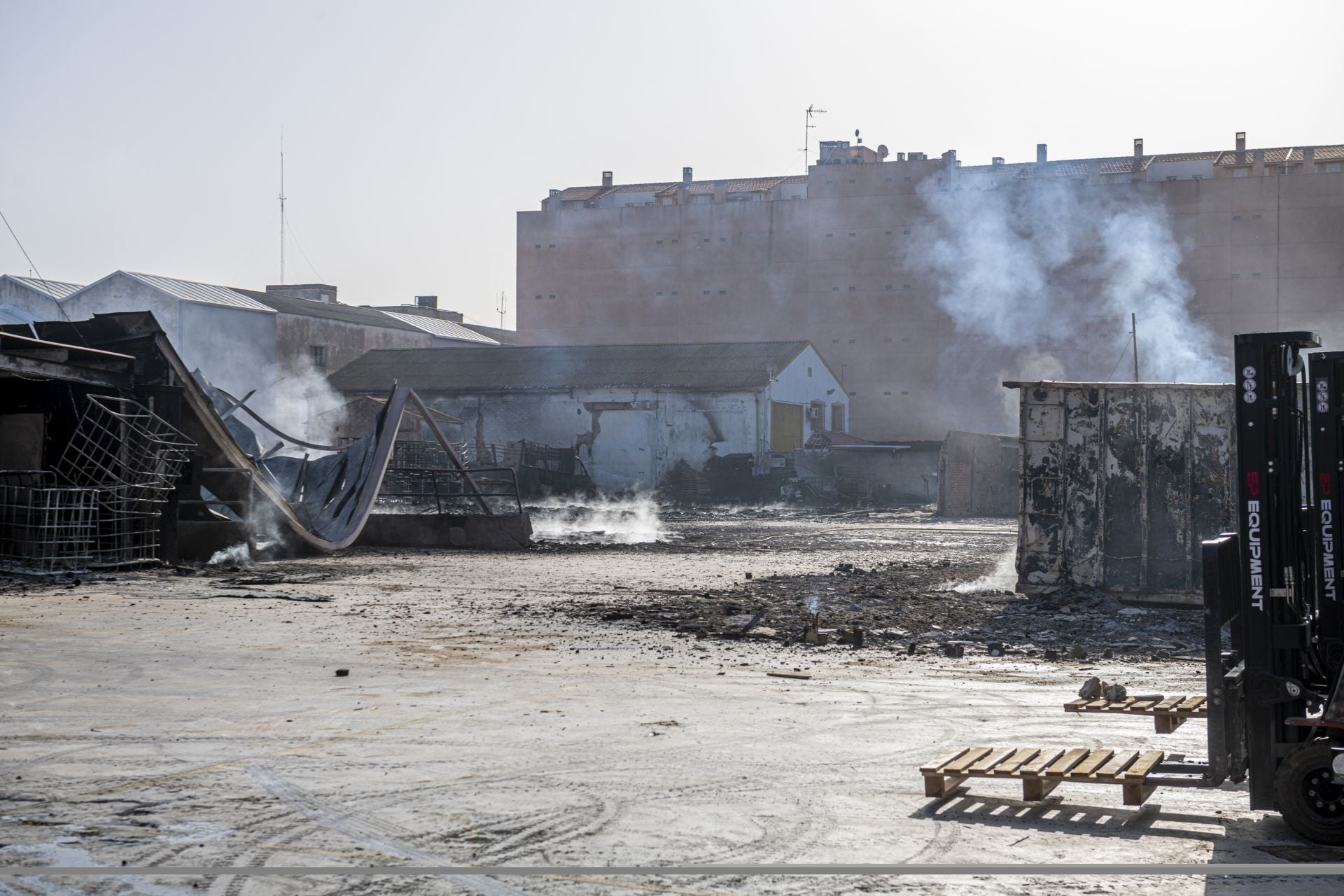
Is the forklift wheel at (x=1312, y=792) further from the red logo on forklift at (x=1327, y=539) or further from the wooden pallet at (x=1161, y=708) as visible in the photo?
the wooden pallet at (x=1161, y=708)

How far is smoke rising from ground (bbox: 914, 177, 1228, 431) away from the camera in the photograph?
194ft

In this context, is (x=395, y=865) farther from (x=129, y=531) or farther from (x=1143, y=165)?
(x=1143, y=165)

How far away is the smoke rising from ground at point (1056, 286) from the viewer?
59.2m

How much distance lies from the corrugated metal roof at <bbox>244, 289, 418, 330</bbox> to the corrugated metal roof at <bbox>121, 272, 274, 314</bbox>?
87 centimetres

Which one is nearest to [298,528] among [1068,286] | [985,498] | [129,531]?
[129,531]

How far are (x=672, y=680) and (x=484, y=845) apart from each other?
14.3 ft

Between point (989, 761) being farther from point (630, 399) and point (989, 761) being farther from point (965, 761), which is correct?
point (630, 399)

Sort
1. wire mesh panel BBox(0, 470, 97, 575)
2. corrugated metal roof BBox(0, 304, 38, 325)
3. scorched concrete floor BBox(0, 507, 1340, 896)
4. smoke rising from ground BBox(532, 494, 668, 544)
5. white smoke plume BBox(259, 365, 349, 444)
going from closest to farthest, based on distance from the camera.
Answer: scorched concrete floor BBox(0, 507, 1340, 896) → wire mesh panel BBox(0, 470, 97, 575) → corrugated metal roof BBox(0, 304, 38, 325) → smoke rising from ground BBox(532, 494, 668, 544) → white smoke plume BBox(259, 365, 349, 444)

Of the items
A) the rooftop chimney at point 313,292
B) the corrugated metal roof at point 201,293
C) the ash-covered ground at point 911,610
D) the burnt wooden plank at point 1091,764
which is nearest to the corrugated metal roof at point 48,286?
the corrugated metal roof at point 201,293

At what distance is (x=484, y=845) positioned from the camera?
519 centimetres

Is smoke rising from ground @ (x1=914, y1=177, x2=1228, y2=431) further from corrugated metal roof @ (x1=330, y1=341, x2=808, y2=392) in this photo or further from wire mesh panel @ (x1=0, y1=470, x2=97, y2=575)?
wire mesh panel @ (x1=0, y1=470, x2=97, y2=575)

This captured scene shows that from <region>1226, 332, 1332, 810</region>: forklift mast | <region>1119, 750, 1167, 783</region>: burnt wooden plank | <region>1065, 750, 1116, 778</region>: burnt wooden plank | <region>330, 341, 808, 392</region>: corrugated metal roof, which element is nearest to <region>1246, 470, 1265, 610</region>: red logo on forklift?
<region>1226, 332, 1332, 810</region>: forklift mast

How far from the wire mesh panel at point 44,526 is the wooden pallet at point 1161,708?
13737mm

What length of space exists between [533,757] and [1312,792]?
12.1ft
